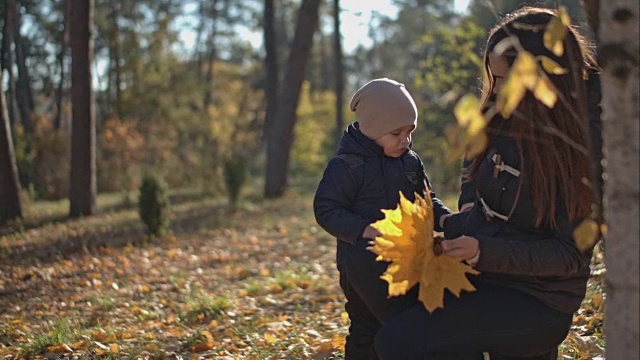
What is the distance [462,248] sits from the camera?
2.54 meters

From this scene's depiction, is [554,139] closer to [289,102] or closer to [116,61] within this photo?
[289,102]

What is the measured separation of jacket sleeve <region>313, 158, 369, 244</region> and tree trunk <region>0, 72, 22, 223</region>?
912cm

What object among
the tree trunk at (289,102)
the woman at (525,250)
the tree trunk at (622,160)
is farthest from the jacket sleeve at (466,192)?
the tree trunk at (289,102)

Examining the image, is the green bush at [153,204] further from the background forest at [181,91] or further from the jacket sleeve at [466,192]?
the jacket sleeve at [466,192]

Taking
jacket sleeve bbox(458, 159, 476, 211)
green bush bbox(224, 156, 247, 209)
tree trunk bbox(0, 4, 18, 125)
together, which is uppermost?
tree trunk bbox(0, 4, 18, 125)

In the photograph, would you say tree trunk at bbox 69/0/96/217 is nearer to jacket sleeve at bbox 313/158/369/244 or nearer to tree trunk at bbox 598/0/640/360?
jacket sleeve at bbox 313/158/369/244

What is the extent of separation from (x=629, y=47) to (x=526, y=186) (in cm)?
85

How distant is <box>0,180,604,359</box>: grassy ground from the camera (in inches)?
178

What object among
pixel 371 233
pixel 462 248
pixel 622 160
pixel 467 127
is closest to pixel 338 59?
pixel 371 233

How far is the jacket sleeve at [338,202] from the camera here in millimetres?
2949

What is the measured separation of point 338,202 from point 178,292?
4.19 meters

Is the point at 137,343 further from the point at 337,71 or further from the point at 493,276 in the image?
the point at 337,71

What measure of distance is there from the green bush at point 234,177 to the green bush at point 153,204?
3.33 meters

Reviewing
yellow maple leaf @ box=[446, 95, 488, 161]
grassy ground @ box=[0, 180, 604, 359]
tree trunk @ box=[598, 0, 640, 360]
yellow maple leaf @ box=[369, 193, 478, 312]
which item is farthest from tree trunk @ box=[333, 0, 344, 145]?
yellow maple leaf @ box=[446, 95, 488, 161]
